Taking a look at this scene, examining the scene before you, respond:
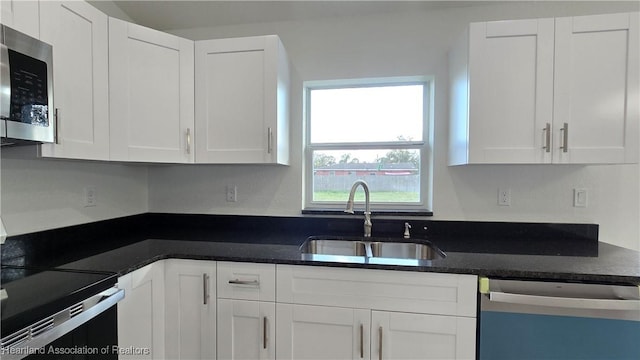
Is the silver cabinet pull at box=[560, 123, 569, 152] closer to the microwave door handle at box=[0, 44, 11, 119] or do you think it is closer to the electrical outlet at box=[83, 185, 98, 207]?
the microwave door handle at box=[0, 44, 11, 119]

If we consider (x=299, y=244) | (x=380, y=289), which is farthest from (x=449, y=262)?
(x=299, y=244)

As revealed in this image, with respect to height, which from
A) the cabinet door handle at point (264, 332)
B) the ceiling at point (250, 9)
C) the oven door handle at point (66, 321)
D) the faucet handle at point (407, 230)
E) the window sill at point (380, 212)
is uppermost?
the ceiling at point (250, 9)

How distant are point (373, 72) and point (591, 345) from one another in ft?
5.95

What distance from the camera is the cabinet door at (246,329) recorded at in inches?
57.9

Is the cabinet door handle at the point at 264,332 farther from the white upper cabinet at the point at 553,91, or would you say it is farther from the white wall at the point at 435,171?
the white upper cabinet at the point at 553,91

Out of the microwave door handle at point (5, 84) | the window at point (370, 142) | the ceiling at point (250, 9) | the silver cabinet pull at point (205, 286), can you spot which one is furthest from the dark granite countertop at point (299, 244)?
the ceiling at point (250, 9)

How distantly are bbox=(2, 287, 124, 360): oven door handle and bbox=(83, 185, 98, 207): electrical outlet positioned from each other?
0.89 metres

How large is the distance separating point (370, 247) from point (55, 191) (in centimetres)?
180

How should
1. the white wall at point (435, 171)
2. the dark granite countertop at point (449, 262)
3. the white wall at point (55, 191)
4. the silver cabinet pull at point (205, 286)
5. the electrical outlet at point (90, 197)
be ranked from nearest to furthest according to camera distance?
1. the dark granite countertop at point (449, 262)
2. the white wall at point (55, 191)
3. the silver cabinet pull at point (205, 286)
4. the electrical outlet at point (90, 197)
5. the white wall at point (435, 171)

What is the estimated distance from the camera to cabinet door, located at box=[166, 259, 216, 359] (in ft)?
4.97

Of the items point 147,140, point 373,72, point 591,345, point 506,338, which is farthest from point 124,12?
point 591,345

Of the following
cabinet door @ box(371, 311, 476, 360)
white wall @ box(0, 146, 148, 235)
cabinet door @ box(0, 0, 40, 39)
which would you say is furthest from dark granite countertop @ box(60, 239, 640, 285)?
cabinet door @ box(0, 0, 40, 39)

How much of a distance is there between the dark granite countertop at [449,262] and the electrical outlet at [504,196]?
503 mm

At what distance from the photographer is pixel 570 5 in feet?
6.22
